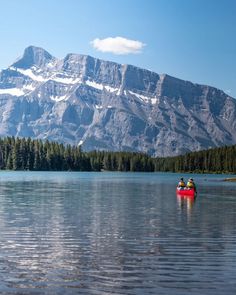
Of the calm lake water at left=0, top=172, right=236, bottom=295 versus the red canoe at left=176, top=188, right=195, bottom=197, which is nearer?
the calm lake water at left=0, top=172, right=236, bottom=295

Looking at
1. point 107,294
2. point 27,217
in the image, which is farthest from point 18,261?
point 27,217

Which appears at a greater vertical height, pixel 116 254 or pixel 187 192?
pixel 187 192

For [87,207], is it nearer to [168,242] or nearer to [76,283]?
[168,242]

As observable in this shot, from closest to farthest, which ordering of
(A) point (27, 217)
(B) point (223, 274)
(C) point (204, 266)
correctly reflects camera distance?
(B) point (223, 274) < (C) point (204, 266) < (A) point (27, 217)

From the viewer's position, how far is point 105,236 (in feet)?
132

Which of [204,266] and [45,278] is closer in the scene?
[45,278]

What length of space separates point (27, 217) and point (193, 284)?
32.0 meters

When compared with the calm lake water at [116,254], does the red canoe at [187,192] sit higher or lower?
higher

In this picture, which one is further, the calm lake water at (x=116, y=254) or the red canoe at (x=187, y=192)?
the red canoe at (x=187, y=192)

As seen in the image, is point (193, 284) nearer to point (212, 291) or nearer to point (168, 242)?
point (212, 291)

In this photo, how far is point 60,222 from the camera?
4944 cm

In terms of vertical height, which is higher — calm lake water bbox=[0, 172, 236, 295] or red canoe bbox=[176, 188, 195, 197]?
red canoe bbox=[176, 188, 195, 197]

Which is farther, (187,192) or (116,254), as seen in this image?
(187,192)

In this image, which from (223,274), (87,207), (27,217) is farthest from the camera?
(87,207)
